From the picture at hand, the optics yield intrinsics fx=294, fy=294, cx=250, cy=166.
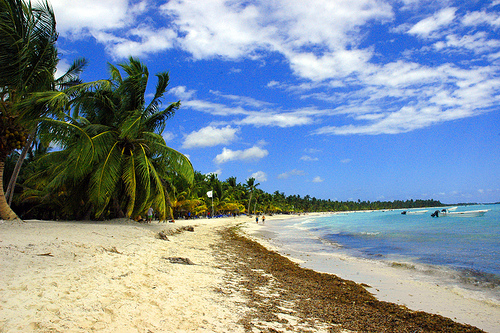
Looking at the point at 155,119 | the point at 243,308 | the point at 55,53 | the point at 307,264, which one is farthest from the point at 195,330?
the point at 155,119

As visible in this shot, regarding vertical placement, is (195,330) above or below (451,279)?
above

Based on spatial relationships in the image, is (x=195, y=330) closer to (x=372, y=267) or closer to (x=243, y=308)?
(x=243, y=308)

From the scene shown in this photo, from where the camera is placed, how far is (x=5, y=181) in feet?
→ 64.3

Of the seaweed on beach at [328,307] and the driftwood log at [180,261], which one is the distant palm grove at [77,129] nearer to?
the driftwood log at [180,261]

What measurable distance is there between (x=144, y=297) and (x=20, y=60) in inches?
307

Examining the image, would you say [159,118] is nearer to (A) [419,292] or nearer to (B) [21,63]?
(B) [21,63]

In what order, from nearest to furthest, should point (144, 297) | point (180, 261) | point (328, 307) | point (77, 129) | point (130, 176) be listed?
point (144, 297)
point (328, 307)
point (180, 261)
point (77, 129)
point (130, 176)

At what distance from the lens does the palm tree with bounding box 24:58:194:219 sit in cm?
1241

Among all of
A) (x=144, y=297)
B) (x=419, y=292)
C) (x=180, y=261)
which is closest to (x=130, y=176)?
(x=180, y=261)

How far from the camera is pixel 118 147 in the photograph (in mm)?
14344

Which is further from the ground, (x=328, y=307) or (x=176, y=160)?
(x=176, y=160)

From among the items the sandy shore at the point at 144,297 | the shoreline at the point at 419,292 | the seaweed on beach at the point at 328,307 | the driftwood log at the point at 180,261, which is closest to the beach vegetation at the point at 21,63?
the sandy shore at the point at 144,297

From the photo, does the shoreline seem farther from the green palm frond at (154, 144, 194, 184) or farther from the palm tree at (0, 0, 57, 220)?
the palm tree at (0, 0, 57, 220)

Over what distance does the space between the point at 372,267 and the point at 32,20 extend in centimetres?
1377
